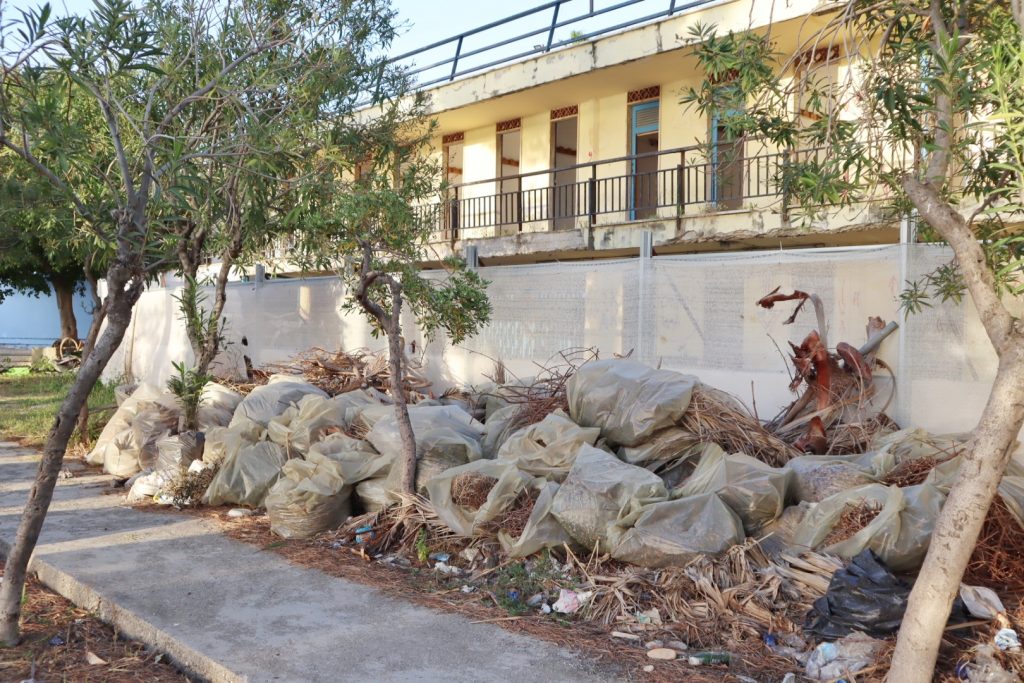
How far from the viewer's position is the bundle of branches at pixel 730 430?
18.6 feet

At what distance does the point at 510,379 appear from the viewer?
914 cm

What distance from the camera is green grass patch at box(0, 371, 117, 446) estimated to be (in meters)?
10.7

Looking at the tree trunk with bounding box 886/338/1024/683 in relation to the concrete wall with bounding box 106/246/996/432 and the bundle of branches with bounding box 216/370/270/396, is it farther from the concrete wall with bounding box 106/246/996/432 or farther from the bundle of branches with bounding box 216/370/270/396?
the bundle of branches with bounding box 216/370/270/396

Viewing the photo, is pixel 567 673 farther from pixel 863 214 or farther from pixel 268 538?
pixel 863 214

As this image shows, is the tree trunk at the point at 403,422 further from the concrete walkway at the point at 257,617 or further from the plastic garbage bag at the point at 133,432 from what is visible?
the plastic garbage bag at the point at 133,432

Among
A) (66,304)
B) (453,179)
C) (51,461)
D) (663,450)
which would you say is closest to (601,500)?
(663,450)

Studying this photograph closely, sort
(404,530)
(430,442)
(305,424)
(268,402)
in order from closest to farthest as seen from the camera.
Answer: (404,530) < (430,442) < (305,424) < (268,402)

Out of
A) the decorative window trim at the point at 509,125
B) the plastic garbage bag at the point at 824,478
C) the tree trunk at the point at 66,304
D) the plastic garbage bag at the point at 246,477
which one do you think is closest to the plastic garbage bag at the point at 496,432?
the plastic garbage bag at the point at 246,477

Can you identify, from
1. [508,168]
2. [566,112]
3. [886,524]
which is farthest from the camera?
[508,168]

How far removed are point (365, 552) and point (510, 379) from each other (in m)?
3.87

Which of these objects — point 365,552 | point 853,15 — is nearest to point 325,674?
point 365,552

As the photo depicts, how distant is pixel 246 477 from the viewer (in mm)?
6574

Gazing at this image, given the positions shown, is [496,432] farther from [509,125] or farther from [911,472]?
[509,125]

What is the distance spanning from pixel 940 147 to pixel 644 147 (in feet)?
38.0
